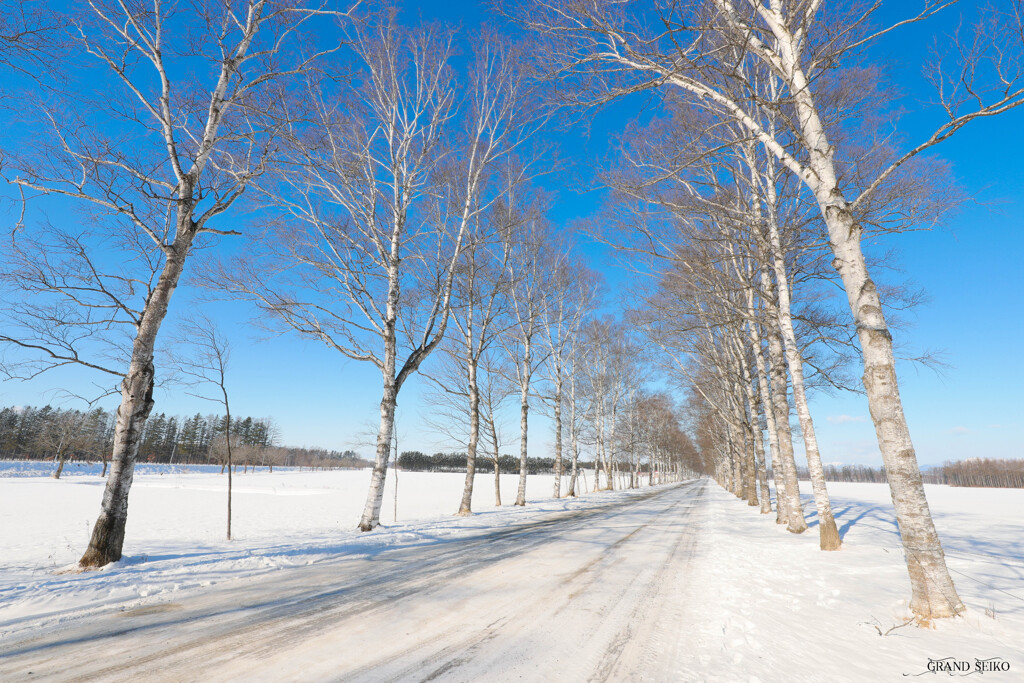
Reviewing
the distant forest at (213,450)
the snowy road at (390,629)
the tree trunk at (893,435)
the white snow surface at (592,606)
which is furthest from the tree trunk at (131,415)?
the distant forest at (213,450)

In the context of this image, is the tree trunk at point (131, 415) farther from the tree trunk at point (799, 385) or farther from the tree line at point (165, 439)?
the tree line at point (165, 439)

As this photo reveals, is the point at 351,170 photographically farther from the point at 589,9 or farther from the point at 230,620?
the point at 230,620

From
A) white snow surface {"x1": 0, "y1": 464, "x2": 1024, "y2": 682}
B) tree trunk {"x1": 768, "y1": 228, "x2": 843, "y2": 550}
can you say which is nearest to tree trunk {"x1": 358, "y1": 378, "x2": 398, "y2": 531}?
white snow surface {"x1": 0, "y1": 464, "x2": 1024, "y2": 682}

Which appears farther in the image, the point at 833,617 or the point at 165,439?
the point at 165,439

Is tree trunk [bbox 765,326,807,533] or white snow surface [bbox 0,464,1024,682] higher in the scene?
tree trunk [bbox 765,326,807,533]

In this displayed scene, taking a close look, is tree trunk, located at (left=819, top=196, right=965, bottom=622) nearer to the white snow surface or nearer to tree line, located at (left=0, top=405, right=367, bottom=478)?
the white snow surface

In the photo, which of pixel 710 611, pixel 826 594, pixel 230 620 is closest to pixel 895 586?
pixel 826 594

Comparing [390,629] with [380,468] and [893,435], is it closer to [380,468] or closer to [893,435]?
[893,435]

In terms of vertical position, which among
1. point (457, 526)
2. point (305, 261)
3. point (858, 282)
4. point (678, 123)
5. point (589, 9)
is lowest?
point (457, 526)

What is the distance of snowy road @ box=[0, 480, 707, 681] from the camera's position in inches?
109

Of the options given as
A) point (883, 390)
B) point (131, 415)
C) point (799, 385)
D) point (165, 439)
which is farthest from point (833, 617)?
point (165, 439)

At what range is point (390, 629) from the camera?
11.4 feet

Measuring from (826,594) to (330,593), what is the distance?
231 inches

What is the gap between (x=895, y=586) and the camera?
5.02m
